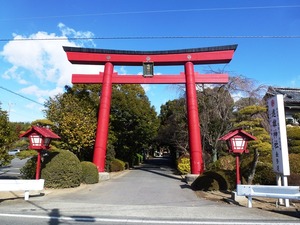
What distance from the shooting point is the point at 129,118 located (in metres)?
29.6

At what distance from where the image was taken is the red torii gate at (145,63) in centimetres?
1956

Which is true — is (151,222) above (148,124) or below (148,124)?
below

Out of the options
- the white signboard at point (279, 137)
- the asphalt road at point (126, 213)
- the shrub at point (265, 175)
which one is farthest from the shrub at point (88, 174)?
the white signboard at point (279, 137)

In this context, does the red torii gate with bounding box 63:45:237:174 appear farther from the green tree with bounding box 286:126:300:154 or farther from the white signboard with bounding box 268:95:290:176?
the white signboard with bounding box 268:95:290:176

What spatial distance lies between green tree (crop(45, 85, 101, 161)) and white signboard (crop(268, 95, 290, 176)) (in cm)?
1337

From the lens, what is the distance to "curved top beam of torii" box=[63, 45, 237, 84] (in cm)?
1992

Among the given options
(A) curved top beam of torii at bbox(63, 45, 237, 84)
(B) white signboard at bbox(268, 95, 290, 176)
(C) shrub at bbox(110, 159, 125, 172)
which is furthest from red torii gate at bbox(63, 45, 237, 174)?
(B) white signboard at bbox(268, 95, 290, 176)

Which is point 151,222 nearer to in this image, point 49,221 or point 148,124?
point 49,221

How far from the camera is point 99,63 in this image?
20.9m

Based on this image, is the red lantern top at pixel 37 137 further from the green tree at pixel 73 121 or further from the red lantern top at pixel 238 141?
the red lantern top at pixel 238 141

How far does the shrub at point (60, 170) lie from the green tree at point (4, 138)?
5.91ft

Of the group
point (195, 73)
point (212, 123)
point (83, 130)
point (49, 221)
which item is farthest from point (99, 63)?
point (49, 221)

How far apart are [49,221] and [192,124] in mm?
13137

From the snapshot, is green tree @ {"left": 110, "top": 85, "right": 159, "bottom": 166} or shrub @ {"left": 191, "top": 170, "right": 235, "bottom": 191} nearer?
shrub @ {"left": 191, "top": 170, "right": 235, "bottom": 191}
